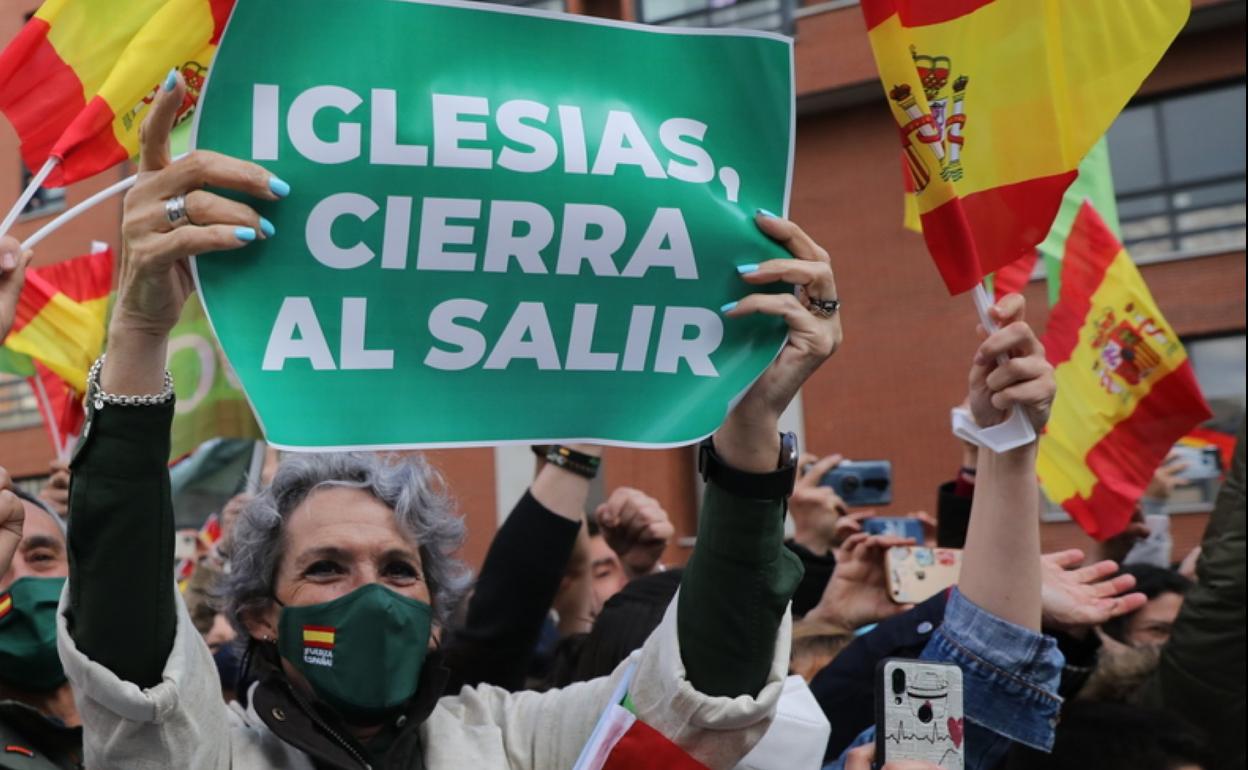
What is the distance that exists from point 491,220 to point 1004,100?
1.07 m

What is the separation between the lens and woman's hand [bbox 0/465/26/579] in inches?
76.5

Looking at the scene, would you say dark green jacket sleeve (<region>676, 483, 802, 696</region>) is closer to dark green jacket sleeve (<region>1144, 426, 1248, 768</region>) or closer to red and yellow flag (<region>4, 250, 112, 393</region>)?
dark green jacket sleeve (<region>1144, 426, 1248, 768</region>)

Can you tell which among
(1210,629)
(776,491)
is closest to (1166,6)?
(776,491)

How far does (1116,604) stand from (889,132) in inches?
529

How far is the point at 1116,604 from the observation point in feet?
8.02

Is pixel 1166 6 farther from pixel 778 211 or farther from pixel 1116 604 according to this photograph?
pixel 1116 604

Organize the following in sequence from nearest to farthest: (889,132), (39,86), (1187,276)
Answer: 1. (39,86)
2. (1187,276)
3. (889,132)

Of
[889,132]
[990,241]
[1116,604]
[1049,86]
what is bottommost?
[1116,604]

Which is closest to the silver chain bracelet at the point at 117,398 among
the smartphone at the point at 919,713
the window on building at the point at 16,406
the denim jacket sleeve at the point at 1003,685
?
the smartphone at the point at 919,713

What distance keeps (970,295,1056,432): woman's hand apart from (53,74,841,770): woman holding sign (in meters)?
0.33

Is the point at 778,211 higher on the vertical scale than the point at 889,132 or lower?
lower

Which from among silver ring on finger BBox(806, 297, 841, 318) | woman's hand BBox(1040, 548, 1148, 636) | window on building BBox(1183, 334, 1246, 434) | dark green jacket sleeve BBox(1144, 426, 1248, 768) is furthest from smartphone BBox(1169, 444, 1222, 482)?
window on building BBox(1183, 334, 1246, 434)

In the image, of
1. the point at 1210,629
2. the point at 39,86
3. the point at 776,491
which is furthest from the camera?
the point at 1210,629

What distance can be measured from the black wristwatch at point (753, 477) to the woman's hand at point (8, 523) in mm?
1029
